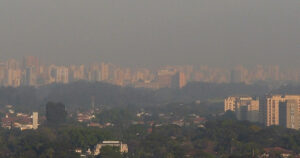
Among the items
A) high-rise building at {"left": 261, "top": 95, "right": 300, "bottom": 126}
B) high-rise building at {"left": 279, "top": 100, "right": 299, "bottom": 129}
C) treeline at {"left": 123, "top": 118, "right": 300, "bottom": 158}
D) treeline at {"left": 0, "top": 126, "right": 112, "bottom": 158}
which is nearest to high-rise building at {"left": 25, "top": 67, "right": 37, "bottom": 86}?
high-rise building at {"left": 261, "top": 95, "right": 300, "bottom": 126}

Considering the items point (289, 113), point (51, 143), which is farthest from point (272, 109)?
point (51, 143)

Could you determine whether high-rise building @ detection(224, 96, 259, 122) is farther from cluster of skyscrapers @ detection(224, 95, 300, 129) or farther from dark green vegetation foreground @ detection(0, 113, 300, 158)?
dark green vegetation foreground @ detection(0, 113, 300, 158)

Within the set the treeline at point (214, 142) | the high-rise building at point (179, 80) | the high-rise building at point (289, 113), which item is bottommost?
the treeline at point (214, 142)

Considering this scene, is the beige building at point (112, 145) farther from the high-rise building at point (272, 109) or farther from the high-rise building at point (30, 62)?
Answer: the high-rise building at point (30, 62)

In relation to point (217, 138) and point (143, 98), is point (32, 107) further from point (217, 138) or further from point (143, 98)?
point (217, 138)

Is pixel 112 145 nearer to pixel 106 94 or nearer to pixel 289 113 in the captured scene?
pixel 289 113

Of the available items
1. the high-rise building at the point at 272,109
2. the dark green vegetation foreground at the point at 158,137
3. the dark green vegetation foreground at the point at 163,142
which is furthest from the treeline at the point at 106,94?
the dark green vegetation foreground at the point at 163,142
